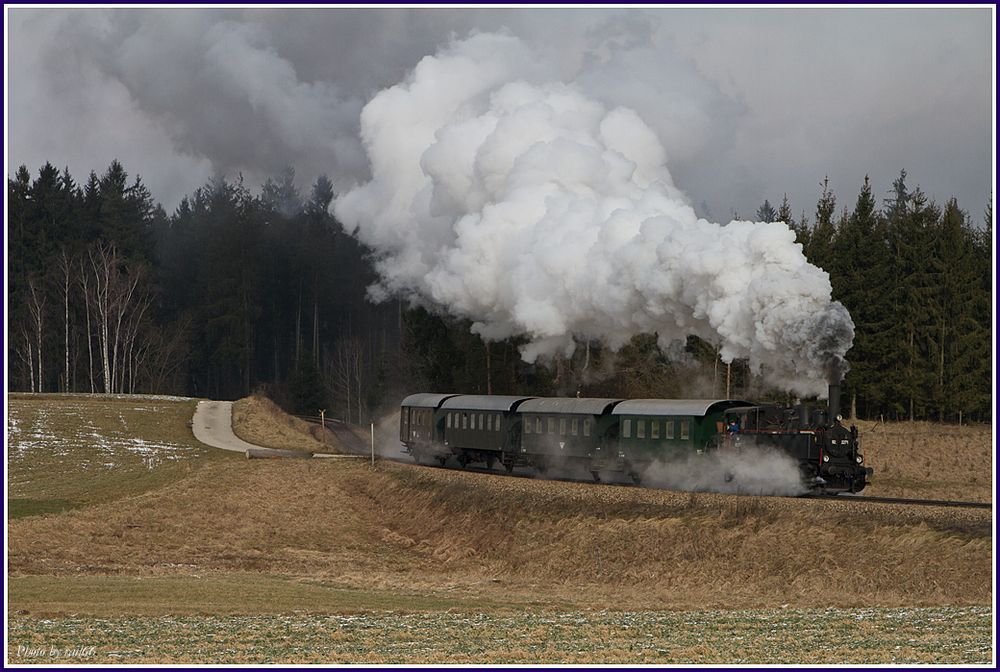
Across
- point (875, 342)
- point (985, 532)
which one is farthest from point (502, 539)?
point (875, 342)

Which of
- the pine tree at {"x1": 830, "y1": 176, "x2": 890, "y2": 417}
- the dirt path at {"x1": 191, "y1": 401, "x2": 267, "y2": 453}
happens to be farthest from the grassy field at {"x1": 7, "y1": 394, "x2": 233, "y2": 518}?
the pine tree at {"x1": 830, "y1": 176, "x2": 890, "y2": 417}

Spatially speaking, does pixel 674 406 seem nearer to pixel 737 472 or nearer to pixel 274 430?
pixel 737 472

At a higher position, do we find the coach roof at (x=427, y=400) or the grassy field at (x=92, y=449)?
the coach roof at (x=427, y=400)

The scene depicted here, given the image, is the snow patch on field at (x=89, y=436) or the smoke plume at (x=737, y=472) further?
the snow patch on field at (x=89, y=436)

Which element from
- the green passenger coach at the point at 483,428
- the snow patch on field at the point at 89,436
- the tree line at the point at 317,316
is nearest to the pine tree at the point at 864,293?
the tree line at the point at 317,316

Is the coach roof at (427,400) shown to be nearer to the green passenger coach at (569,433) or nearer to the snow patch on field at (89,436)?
the green passenger coach at (569,433)

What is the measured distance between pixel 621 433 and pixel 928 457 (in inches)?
750

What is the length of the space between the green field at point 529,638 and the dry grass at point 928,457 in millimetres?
22948

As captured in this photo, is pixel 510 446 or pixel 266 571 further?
pixel 510 446

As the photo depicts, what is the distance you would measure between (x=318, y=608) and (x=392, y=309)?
8960cm

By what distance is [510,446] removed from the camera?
43250 mm

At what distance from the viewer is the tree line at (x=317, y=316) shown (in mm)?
58344

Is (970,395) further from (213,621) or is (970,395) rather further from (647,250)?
(213,621)

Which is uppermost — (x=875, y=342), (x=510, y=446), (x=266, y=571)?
(x=875, y=342)
